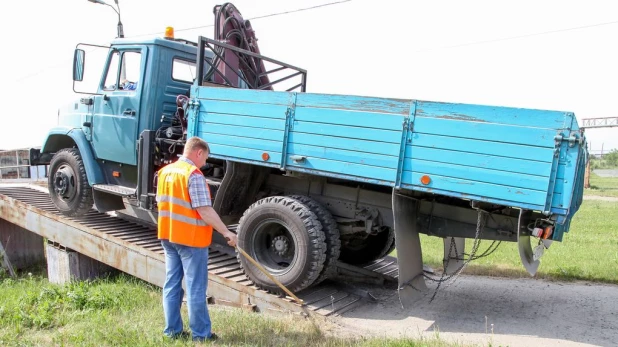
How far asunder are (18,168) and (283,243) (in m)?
21.7

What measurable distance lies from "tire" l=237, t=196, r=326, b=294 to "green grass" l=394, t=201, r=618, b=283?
3.14 meters

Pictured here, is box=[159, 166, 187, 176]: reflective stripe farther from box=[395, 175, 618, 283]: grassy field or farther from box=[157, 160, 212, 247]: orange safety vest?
box=[395, 175, 618, 283]: grassy field

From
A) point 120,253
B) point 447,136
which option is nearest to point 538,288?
A: point 447,136

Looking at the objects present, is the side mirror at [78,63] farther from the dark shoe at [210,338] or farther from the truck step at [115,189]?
the dark shoe at [210,338]

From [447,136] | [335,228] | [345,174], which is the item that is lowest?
[335,228]

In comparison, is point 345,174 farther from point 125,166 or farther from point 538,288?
point 125,166

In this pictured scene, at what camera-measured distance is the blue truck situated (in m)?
3.97

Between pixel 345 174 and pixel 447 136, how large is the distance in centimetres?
103

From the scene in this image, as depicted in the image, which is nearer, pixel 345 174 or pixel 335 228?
pixel 345 174

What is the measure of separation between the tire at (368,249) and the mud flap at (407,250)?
4.16 feet

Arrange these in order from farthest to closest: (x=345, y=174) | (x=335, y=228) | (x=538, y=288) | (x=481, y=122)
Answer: (x=538, y=288), (x=335, y=228), (x=345, y=174), (x=481, y=122)

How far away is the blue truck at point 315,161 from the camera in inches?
156

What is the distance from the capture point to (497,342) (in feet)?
13.7

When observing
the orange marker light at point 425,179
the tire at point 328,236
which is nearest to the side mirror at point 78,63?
the tire at point 328,236
